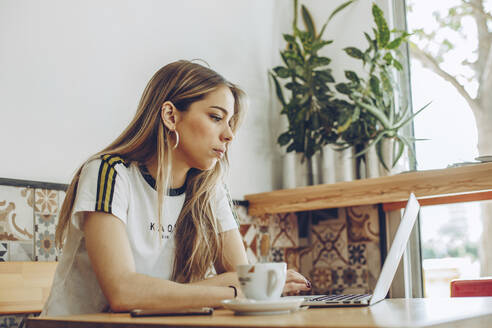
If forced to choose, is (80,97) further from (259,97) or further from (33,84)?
(259,97)

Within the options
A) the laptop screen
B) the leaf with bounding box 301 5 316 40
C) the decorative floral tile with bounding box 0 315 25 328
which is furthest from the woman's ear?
the leaf with bounding box 301 5 316 40

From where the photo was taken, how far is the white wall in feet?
6.42

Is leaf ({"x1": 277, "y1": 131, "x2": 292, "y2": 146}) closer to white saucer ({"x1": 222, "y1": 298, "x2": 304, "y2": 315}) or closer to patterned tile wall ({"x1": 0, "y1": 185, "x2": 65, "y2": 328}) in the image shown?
patterned tile wall ({"x1": 0, "y1": 185, "x2": 65, "y2": 328})

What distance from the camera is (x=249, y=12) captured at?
302 cm

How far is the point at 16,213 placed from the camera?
1.83m

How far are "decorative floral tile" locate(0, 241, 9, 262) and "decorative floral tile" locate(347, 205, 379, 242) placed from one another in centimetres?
160

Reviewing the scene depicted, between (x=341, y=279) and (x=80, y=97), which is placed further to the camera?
(x=341, y=279)

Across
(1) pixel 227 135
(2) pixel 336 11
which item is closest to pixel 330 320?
(1) pixel 227 135

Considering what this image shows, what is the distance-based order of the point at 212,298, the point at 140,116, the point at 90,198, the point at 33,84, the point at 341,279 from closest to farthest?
the point at 212,298 < the point at 90,198 < the point at 140,116 < the point at 33,84 < the point at 341,279

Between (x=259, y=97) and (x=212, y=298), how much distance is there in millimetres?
1946

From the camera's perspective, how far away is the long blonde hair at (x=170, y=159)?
1.51 m

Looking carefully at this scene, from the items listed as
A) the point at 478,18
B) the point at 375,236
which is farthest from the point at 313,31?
the point at 375,236

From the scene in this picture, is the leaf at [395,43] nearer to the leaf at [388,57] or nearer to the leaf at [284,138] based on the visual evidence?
the leaf at [388,57]

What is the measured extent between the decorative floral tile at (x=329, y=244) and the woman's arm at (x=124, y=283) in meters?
1.69
